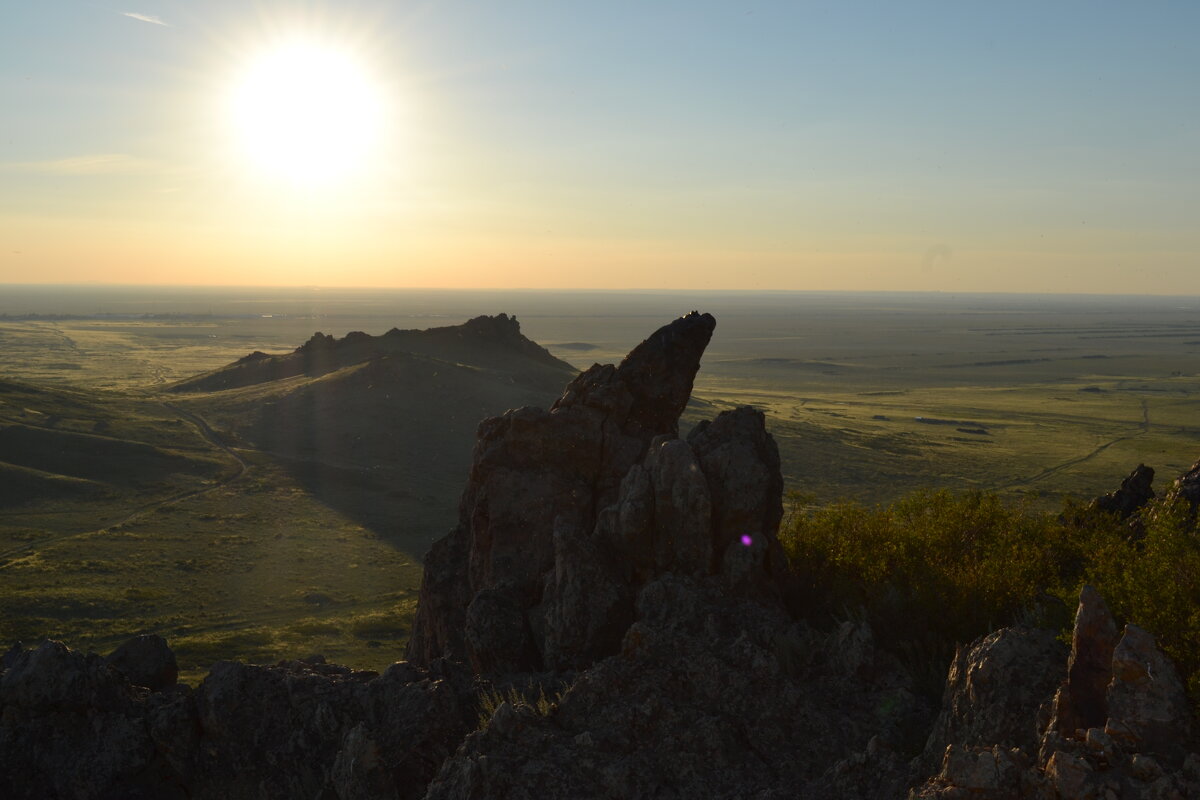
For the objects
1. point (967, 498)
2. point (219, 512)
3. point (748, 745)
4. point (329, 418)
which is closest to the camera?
point (748, 745)

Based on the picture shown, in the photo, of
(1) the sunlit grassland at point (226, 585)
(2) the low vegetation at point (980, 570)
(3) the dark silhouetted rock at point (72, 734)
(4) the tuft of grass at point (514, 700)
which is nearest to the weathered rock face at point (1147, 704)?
A: (2) the low vegetation at point (980, 570)

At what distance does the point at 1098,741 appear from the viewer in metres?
10.4

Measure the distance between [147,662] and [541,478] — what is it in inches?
384

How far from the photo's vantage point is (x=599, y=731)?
542 inches

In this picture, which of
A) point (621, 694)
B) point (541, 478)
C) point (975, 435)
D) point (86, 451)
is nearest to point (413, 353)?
point (86, 451)

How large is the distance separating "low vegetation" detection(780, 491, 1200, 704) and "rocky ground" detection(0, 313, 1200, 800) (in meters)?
1.07

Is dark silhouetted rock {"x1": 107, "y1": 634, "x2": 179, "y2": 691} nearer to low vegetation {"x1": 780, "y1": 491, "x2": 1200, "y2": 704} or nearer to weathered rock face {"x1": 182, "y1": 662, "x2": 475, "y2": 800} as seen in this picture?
weathered rock face {"x1": 182, "y1": 662, "x2": 475, "y2": 800}

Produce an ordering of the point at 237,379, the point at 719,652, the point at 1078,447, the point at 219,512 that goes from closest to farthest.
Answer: the point at 719,652
the point at 219,512
the point at 1078,447
the point at 237,379

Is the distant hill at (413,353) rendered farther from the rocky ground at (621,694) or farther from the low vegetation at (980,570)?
the low vegetation at (980,570)

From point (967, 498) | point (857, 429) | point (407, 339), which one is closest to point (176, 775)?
point (967, 498)

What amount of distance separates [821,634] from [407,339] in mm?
105232

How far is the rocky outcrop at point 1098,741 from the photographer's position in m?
10.1

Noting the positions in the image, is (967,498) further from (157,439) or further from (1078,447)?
(1078,447)

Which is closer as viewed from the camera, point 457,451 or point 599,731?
point 599,731
